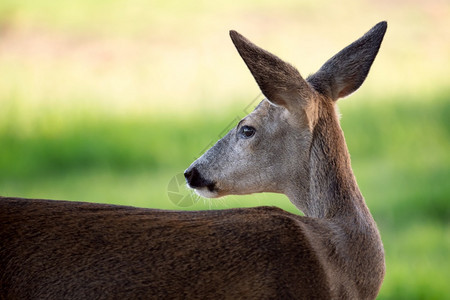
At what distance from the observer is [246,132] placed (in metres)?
4.66

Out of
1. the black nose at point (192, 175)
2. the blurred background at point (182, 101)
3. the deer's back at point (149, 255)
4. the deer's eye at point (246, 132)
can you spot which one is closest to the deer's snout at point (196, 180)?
the black nose at point (192, 175)

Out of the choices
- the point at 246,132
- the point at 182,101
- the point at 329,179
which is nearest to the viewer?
the point at 329,179

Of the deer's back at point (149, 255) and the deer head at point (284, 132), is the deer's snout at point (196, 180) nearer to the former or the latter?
the deer head at point (284, 132)

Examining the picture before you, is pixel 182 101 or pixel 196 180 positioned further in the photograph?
pixel 182 101

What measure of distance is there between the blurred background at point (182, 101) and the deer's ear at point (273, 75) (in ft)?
14.4

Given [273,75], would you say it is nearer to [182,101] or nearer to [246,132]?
[246,132]

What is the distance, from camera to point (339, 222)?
13.6 feet

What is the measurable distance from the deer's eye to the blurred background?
412cm

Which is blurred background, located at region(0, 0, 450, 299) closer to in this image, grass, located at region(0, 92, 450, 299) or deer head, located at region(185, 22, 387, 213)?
grass, located at region(0, 92, 450, 299)

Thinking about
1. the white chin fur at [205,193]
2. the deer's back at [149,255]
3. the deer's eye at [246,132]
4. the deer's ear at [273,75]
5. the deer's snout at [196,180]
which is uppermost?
the deer's ear at [273,75]

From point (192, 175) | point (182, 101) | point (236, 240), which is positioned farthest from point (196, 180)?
point (182, 101)

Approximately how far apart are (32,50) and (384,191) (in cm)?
642

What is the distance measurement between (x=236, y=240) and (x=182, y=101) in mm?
9553

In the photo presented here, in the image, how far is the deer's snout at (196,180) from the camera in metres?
4.77
